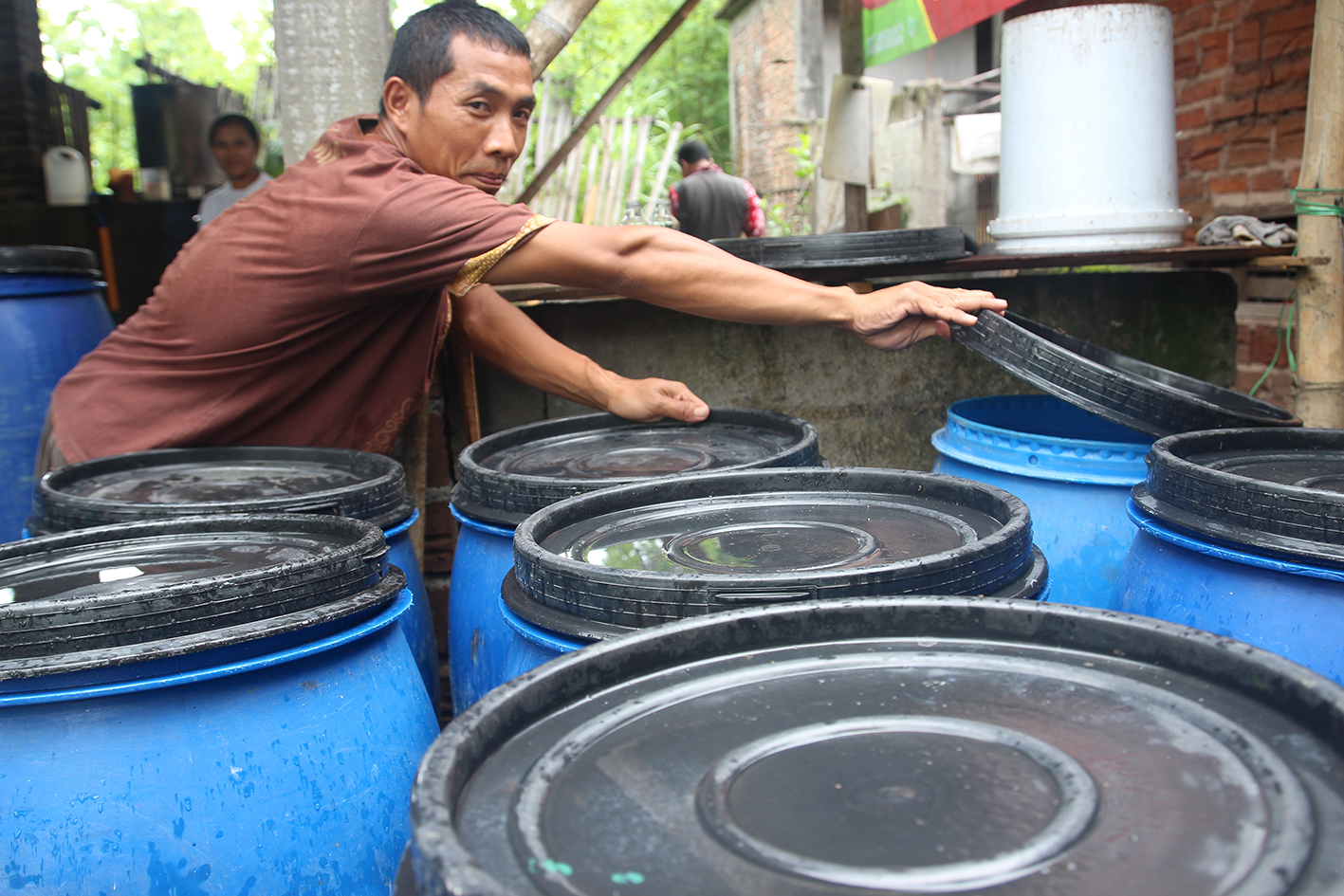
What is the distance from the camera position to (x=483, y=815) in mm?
810

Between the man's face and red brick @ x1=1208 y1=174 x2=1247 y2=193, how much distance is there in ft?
10.4

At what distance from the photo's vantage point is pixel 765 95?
16156mm

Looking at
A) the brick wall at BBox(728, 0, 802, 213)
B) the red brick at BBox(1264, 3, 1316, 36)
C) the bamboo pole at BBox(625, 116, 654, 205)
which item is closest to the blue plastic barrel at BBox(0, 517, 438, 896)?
the red brick at BBox(1264, 3, 1316, 36)

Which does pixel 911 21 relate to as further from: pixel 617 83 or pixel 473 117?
pixel 473 117

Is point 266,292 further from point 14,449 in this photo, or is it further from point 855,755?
point 855,755

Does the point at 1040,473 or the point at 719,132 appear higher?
the point at 719,132

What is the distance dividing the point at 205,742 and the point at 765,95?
16.2 metres

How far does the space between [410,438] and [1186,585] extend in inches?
92.8

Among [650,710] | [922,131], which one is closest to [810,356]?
[650,710]

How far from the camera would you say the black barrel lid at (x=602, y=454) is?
6.33ft

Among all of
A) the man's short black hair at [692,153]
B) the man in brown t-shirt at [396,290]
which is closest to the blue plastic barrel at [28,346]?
the man in brown t-shirt at [396,290]

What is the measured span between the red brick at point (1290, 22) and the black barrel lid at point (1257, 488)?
268cm

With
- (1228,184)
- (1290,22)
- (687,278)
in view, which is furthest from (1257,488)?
(1228,184)

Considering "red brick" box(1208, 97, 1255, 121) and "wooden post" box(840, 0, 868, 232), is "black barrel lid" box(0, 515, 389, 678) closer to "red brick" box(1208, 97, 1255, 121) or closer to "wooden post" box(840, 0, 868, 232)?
"wooden post" box(840, 0, 868, 232)
